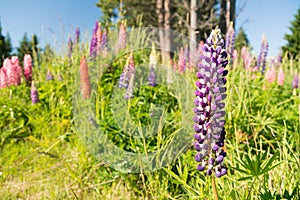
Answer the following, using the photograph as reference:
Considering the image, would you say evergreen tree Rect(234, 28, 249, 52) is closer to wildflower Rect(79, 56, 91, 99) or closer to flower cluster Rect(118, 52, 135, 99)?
flower cluster Rect(118, 52, 135, 99)

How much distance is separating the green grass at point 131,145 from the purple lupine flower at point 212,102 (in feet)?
0.37

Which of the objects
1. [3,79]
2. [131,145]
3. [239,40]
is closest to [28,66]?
[3,79]

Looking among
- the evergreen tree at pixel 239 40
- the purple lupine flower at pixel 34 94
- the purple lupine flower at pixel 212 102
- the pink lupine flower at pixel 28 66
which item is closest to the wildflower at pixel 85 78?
the purple lupine flower at pixel 34 94

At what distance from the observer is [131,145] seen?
1980 millimetres

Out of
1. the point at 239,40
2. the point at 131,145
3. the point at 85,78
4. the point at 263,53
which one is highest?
the point at 239,40

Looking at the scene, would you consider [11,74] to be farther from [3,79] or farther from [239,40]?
[239,40]

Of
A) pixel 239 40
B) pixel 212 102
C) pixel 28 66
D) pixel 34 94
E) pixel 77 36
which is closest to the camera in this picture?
pixel 212 102

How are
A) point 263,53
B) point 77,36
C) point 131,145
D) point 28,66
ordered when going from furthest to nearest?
point 77,36 → point 28,66 → point 263,53 → point 131,145

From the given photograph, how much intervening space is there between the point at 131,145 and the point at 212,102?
3.59 feet

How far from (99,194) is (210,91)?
4.04ft

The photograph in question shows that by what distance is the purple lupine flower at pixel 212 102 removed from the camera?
37.6 inches

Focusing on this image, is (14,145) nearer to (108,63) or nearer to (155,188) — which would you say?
(108,63)

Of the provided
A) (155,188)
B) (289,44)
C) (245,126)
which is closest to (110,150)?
(155,188)

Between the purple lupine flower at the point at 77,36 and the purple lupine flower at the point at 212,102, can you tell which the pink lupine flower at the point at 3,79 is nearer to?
the purple lupine flower at the point at 77,36
